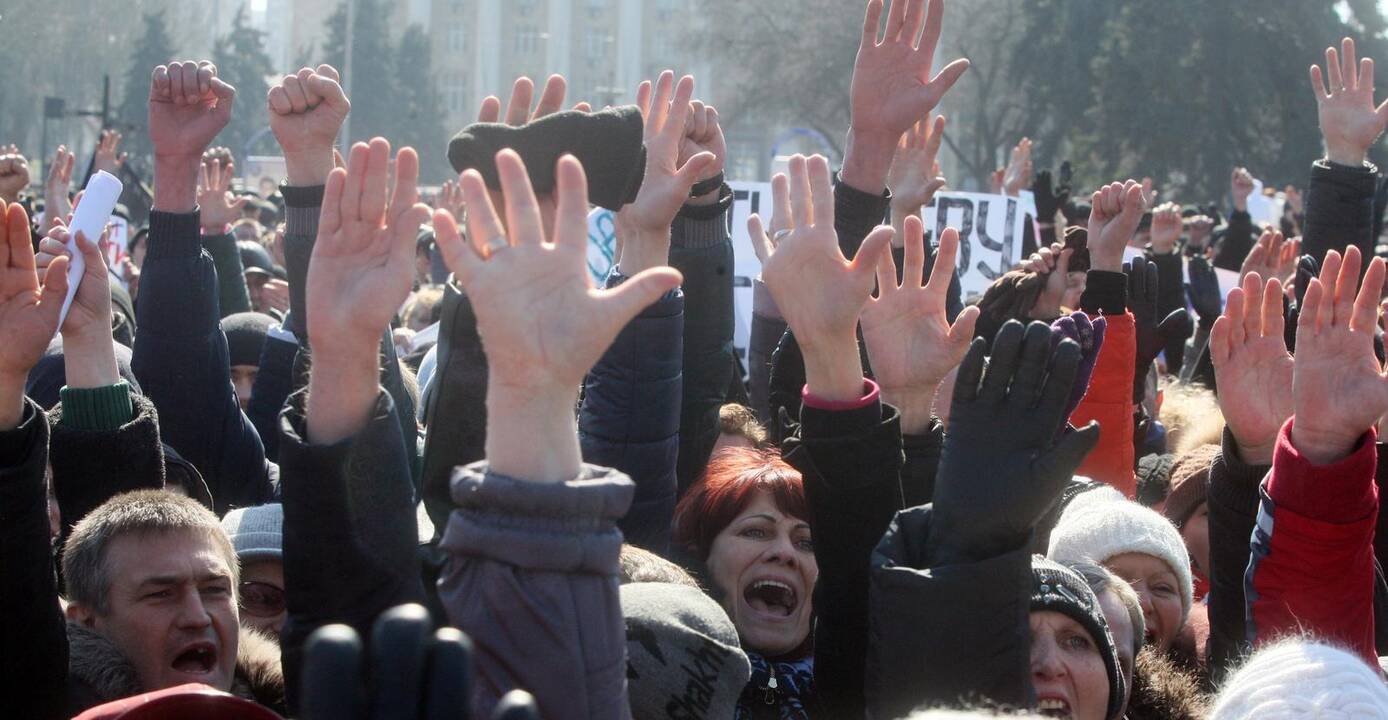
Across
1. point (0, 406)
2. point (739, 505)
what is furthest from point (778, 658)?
point (0, 406)

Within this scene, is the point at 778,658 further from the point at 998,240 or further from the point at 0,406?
the point at 998,240

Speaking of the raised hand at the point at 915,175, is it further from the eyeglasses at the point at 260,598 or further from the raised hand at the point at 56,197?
the raised hand at the point at 56,197

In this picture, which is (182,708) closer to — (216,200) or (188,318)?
(188,318)

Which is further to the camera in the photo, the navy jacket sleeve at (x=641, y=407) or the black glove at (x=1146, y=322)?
the black glove at (x=1146, y=322)

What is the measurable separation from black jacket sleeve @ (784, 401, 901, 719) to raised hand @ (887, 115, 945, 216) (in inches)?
85.8

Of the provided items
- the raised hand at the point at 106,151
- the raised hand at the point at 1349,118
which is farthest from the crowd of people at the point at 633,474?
the raised hand at the point at 106,151

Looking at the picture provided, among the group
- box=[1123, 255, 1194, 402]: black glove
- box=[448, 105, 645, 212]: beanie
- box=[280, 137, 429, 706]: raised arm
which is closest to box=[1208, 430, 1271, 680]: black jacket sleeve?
box=[448, 105, 645, 212]: beanie

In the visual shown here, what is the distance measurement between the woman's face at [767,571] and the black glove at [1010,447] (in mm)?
986

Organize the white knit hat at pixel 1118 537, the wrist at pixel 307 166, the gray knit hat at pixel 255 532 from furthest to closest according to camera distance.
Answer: the white knit hat at pixel 1118 537 → the gray knit hat at pixel 255 532 → the wrist at pixel 307 166

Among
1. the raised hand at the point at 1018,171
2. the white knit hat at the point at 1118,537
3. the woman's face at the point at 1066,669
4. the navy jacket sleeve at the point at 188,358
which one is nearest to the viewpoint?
the woman's face at the point at 1066,669

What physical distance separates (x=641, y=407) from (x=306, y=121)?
2.95 feet

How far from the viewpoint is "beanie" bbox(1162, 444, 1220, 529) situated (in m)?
4.43

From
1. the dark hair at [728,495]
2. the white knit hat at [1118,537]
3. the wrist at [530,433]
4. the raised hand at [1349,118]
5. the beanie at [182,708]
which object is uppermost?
the raised hand at [1349,118]

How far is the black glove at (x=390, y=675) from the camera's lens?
159cm
